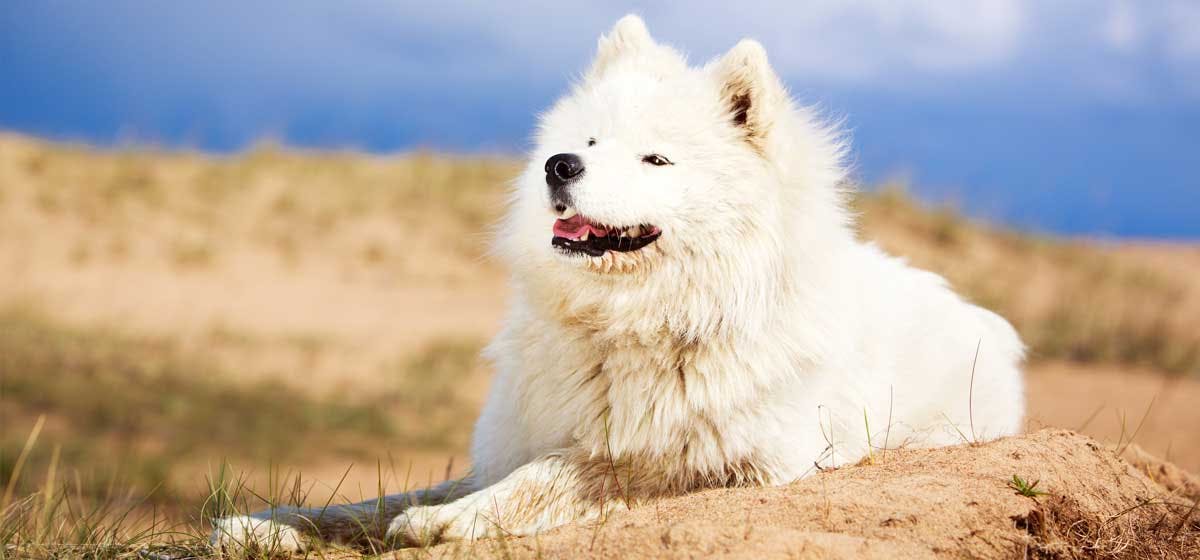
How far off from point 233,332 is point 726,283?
11.1 m

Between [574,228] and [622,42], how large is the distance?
1.11 metres

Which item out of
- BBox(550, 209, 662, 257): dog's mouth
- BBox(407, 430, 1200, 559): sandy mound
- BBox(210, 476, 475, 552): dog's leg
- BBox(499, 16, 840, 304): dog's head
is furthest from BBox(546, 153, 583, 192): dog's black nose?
BBox(210, 476, 475, 552): dog's leg

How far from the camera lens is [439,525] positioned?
3488mm

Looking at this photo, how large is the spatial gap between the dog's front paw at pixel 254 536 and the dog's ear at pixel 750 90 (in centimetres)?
232

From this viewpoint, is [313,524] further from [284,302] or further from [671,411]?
[284,302]

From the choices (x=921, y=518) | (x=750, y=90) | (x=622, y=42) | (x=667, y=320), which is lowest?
(x=921, y=518)

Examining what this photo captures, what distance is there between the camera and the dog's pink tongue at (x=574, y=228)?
3614 millimetres

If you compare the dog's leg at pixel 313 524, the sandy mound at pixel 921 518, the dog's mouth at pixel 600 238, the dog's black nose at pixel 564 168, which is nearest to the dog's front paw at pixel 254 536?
the dog's leg at pixel 313 524

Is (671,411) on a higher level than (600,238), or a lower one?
lower

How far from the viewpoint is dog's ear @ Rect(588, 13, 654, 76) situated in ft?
14.0

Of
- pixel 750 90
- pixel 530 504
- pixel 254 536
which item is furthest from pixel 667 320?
pixel 254 536

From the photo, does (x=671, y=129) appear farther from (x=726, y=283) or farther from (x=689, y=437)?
(x=689, y=437)

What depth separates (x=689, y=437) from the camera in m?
3.60

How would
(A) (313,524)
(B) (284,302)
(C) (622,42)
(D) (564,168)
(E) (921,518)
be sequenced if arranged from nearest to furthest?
(E) (921,518) < (D) (564,168) < (A) (313,524) < (C) (622,42) < (B) (284,302)
